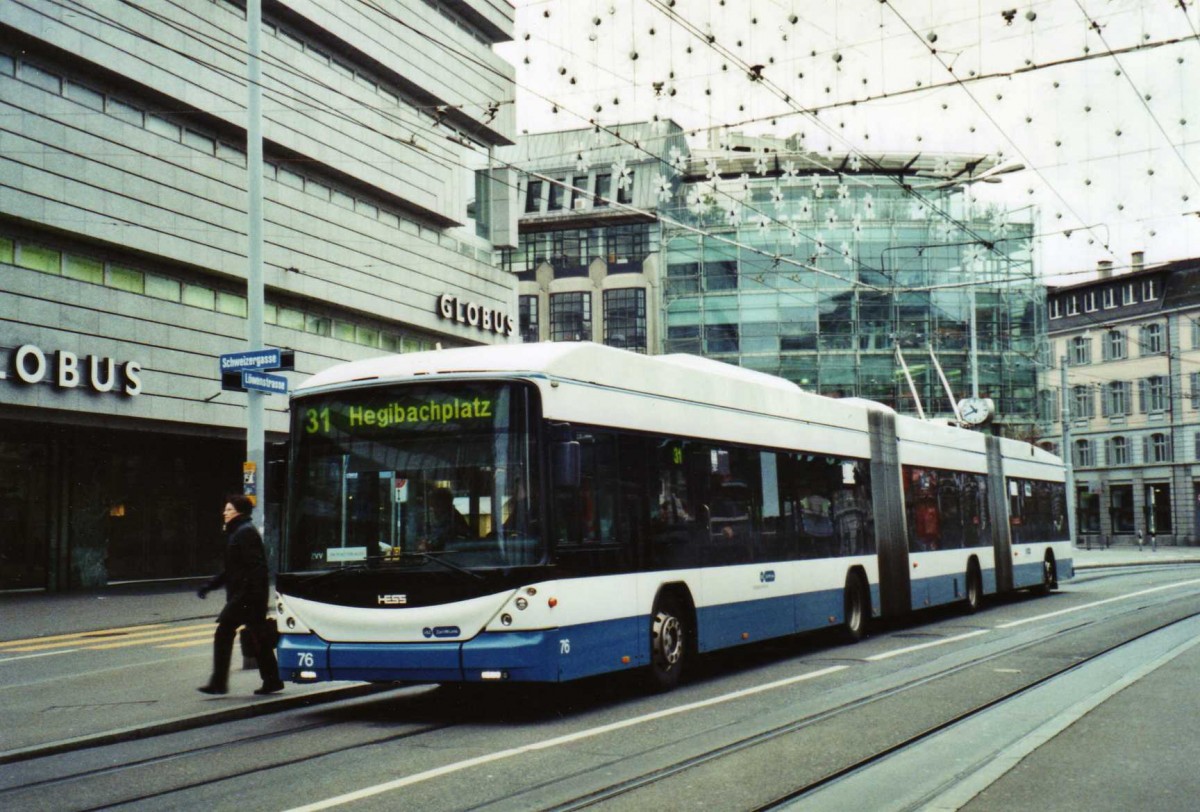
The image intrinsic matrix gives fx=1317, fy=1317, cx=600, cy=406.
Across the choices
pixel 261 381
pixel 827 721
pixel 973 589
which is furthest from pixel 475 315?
pixel 827 721

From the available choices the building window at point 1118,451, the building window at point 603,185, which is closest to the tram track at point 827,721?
the building window at point 603,185

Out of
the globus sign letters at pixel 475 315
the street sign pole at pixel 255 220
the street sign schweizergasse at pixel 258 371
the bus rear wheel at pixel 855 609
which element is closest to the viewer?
the street sign schweizergasse at pixel 258 371

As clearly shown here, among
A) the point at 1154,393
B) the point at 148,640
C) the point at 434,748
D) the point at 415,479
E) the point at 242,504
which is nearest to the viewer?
the point at 434,748

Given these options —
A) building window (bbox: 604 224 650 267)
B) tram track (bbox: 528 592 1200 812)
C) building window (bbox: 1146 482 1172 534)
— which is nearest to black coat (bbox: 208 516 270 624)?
tram track (bbox: 528 592 1200 812)

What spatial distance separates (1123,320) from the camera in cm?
7494

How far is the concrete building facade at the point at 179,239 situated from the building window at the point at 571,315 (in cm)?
2662

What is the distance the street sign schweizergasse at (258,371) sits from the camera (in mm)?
14586

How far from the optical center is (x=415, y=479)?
9.69 metres

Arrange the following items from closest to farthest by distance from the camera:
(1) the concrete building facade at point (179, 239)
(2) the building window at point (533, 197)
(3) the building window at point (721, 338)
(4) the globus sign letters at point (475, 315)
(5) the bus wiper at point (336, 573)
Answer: (5) the bus wiper at point (336, 573), (1) the concrete building facade at point (179, 239), (4) the globus sign letters at point (475, 315), (3) the building window at point (721, 338), (2) the building window at point (533, 197)

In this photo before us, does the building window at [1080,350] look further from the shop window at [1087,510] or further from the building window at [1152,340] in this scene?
the shop window at [1087,510]

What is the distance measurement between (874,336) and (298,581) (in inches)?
1966

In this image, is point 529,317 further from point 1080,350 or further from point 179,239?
point 179,239

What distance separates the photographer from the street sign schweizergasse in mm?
14586

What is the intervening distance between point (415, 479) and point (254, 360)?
5811 mm
